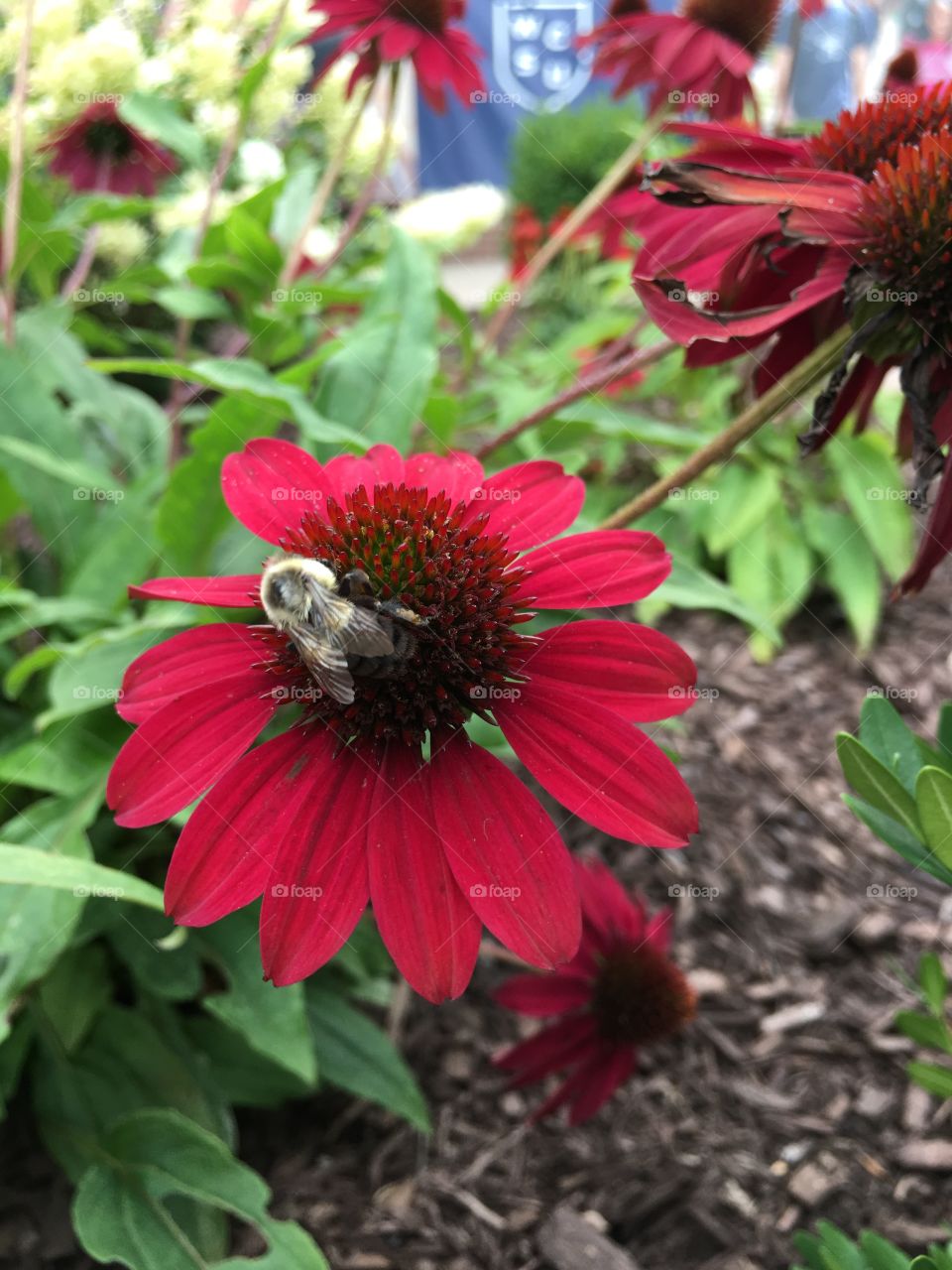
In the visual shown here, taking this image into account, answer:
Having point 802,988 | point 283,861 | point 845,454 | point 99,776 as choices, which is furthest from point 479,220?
point 283,861

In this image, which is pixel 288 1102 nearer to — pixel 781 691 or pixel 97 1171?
pixel 97 1171

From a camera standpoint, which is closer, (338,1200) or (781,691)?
(338,1200)

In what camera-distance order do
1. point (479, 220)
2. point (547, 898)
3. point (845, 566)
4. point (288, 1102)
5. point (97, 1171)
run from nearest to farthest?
point (547, 898) < point (97, 1171) < point (288, 1102) < point (479, 220) < point (845, 566)

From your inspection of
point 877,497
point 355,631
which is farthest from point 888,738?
point 877,497

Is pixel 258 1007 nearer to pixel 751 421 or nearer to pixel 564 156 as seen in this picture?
pixel 751 421

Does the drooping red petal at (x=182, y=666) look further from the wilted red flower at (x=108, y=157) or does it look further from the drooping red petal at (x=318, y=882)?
the wilted red flower at (x=108, y=157)

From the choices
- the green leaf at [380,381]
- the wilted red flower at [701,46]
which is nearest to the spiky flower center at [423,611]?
the green leaf at [380,381]
